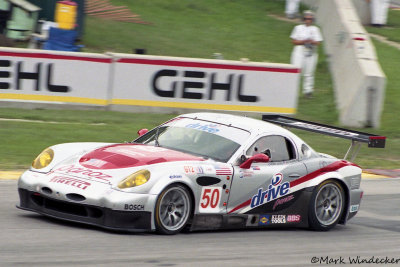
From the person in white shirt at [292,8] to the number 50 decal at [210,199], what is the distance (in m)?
19.7

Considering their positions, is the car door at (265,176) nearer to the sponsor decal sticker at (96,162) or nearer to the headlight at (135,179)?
the headlight at (135,179)

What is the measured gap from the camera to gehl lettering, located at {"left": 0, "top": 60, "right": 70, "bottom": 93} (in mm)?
15688

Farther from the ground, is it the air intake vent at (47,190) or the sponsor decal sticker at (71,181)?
the sponsor decal sticker at (71,181)

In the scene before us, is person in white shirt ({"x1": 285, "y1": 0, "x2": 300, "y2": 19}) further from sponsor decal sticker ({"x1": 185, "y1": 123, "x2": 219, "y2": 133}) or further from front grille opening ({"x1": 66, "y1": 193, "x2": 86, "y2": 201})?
front grille opening ({"x1": 66, "y1": 193, "x2": 86, "y2": 201})

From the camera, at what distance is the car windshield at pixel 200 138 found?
8414 mm

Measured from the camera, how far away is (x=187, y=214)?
7.77 m

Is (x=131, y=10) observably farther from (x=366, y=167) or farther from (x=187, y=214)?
(x=187, y=214)

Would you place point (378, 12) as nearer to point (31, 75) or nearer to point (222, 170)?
point (31, 75)

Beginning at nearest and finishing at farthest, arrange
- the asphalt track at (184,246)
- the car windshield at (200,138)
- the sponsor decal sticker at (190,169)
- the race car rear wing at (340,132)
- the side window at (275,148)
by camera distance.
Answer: the asphalt track at (184,246) → the sponsor decal sticker at (190,169) → the car windshield at (200,138) → the side window at (275,148) → the race car rear wing at (340,132)

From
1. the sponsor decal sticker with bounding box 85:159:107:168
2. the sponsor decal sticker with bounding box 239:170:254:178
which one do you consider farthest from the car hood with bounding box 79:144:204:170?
the sponsor decal sticker with bounding box 239:170:254:178

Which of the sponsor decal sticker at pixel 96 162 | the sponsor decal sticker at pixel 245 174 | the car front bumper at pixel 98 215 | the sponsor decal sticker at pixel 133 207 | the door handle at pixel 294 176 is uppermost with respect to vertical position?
the sponsor decal sticker at pixel 96 162

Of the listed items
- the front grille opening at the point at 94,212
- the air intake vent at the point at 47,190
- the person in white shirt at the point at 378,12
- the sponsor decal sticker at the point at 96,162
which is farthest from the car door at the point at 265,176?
the person in white shirt at the point at 378,12

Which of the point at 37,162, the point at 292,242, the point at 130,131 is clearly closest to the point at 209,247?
the point at 292,242

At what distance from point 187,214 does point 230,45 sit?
1683 centimetres
